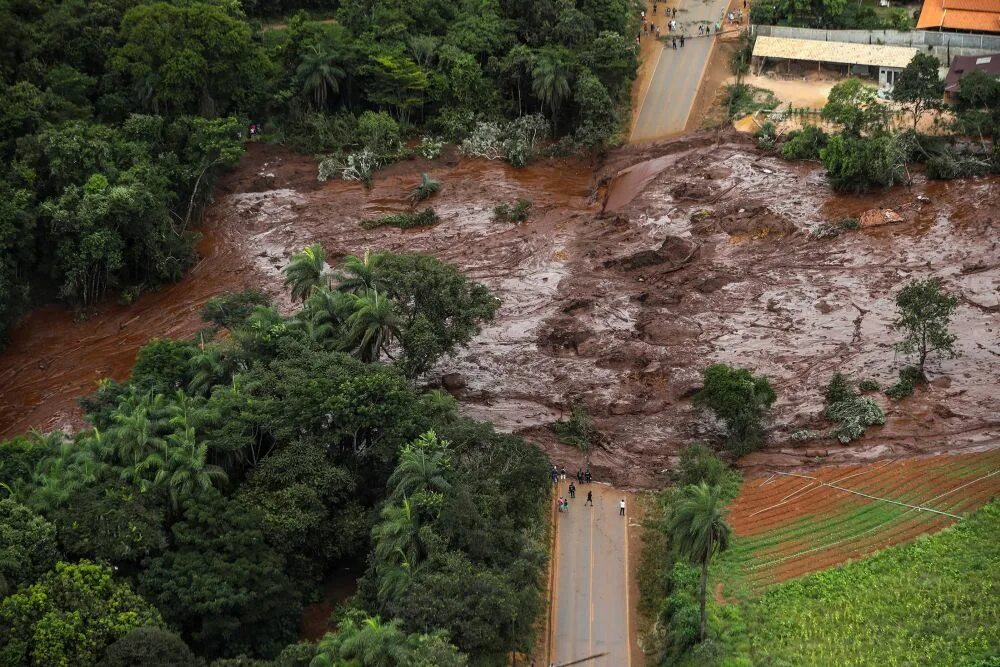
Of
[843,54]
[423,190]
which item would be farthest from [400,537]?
[843,54]

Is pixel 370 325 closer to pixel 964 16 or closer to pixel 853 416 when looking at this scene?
pixel 853 416

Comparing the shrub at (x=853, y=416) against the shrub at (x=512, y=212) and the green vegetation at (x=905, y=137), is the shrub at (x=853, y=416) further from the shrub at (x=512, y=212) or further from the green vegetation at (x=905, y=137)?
the shrub at (x=512, y=212)

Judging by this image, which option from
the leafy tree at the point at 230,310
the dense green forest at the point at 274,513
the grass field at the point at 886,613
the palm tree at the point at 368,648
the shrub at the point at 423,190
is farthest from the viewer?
the shrub at the point at 423,190

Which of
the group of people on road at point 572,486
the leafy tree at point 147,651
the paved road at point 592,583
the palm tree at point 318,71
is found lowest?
the paved road at point 592,583

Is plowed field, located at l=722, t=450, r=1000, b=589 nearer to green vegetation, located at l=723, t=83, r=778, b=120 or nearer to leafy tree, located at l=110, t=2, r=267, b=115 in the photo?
green vegetation, located at l=723, t=83, r=778, b=120

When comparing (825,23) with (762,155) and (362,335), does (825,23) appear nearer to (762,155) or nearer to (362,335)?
(762,155)

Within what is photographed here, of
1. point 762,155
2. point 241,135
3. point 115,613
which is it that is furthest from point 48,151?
point 762,155

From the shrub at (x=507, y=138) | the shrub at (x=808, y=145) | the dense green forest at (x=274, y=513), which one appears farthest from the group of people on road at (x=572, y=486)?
the shrub at (x=808, y=145)
